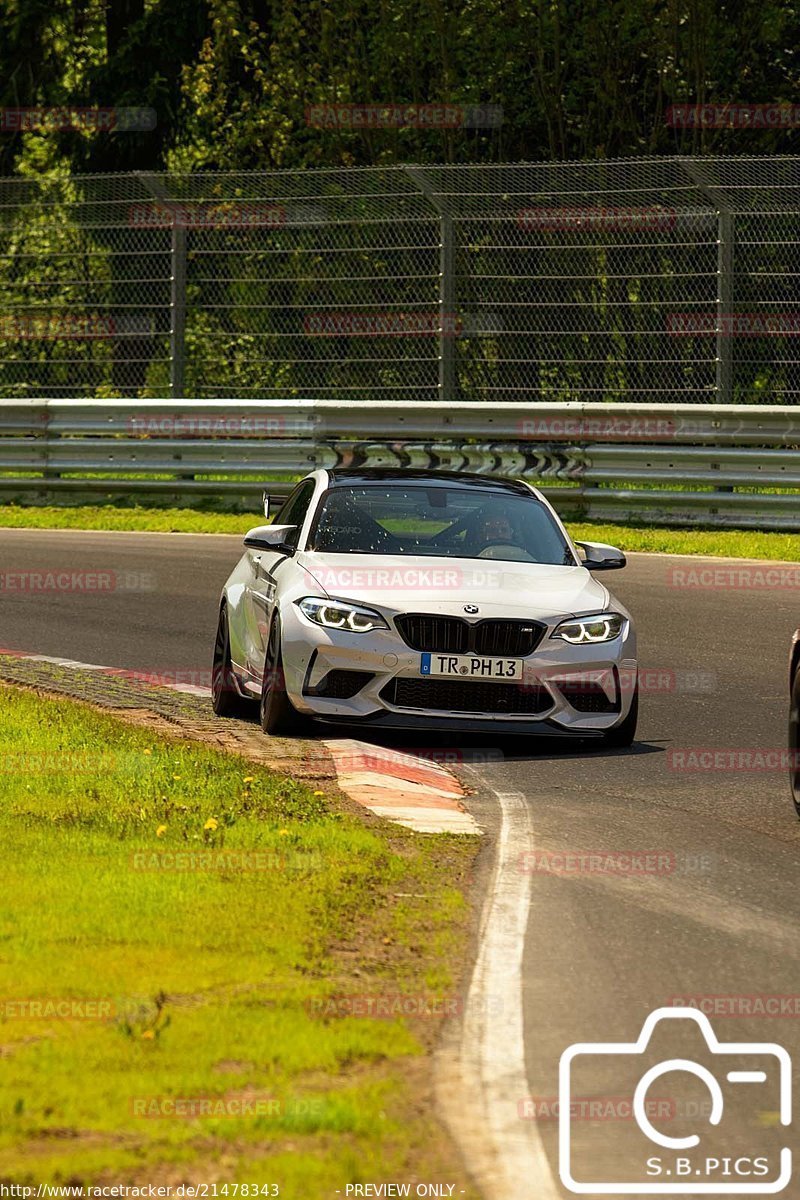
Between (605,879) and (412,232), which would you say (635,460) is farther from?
(605,879)

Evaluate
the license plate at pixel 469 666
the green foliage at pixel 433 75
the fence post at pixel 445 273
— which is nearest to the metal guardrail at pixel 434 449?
the fence post at pixel 445 273

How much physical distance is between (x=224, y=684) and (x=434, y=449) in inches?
417

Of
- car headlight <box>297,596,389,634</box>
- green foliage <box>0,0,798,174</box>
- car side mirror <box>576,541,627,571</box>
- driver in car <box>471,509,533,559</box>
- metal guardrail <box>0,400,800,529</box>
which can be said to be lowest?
metal guardrail <box>0,400,800,529</box>

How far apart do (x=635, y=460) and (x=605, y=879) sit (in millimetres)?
13997

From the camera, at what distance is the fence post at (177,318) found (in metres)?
24.1

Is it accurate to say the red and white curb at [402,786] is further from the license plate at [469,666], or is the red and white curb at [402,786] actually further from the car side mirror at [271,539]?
the car side mirror at [271,539]

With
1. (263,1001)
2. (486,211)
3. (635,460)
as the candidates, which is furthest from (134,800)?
(486,211)

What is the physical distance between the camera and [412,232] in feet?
75.6

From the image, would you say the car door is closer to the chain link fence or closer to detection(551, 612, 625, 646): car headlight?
detection(551, 612, 625, 646): car headlight

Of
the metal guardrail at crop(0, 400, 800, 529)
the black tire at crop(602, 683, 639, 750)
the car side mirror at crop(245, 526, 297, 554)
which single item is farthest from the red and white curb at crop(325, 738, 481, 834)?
the metal guardrail at crop(0, 400, 800, 529)

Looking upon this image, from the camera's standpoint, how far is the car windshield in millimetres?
11672

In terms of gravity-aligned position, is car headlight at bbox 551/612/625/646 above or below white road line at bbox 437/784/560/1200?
below

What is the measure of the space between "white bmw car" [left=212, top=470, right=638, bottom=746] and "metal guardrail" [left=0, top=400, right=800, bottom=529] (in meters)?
9.71

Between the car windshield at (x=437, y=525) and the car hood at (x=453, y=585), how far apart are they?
23cm
